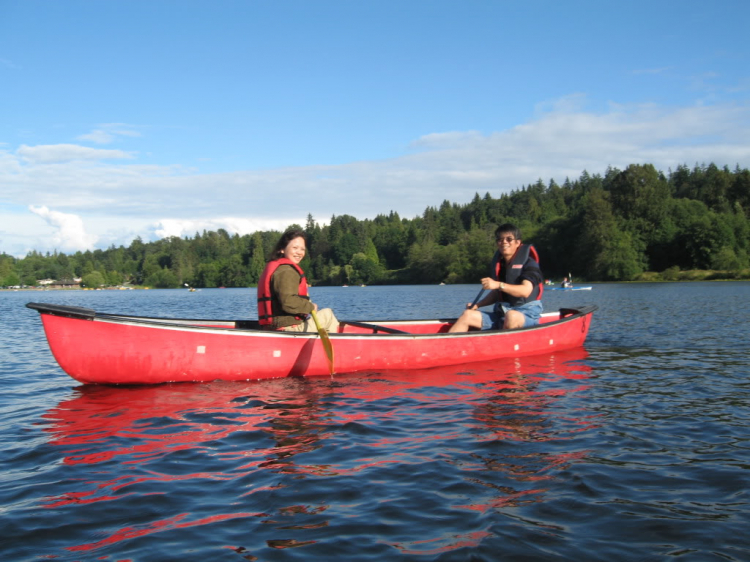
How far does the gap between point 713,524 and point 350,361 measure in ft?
18.0

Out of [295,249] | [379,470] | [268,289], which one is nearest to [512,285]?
[295,249]

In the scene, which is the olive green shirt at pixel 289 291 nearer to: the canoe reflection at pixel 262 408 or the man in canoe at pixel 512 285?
the canoe reflection at pixel 262 408

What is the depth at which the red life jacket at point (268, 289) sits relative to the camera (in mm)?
7949

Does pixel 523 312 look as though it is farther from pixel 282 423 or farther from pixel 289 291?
pixel 282 423

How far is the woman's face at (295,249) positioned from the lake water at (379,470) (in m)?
1.70

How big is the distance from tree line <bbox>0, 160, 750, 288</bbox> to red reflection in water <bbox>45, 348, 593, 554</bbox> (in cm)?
6884

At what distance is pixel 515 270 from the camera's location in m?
9.42

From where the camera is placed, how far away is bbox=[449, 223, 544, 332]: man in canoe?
30.7 feet

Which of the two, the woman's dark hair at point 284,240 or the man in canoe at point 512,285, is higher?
the woman's dark hair at point 284,240

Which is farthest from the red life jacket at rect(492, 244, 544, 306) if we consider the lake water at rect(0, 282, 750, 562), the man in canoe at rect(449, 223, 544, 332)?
the lake water at rect(0, 282, 750, 562)

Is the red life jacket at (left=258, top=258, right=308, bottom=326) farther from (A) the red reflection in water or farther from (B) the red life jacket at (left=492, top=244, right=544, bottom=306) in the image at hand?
(B) the red life jacket at (left=492, top=244, right=544, bottom=306)

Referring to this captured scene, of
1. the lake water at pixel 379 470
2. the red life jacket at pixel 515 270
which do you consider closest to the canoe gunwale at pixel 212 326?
the red life jacket at pixel 515 270

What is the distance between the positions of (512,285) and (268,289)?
3.86 metres

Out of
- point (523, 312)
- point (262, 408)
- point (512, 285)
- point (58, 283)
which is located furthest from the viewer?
point (58, 283)
